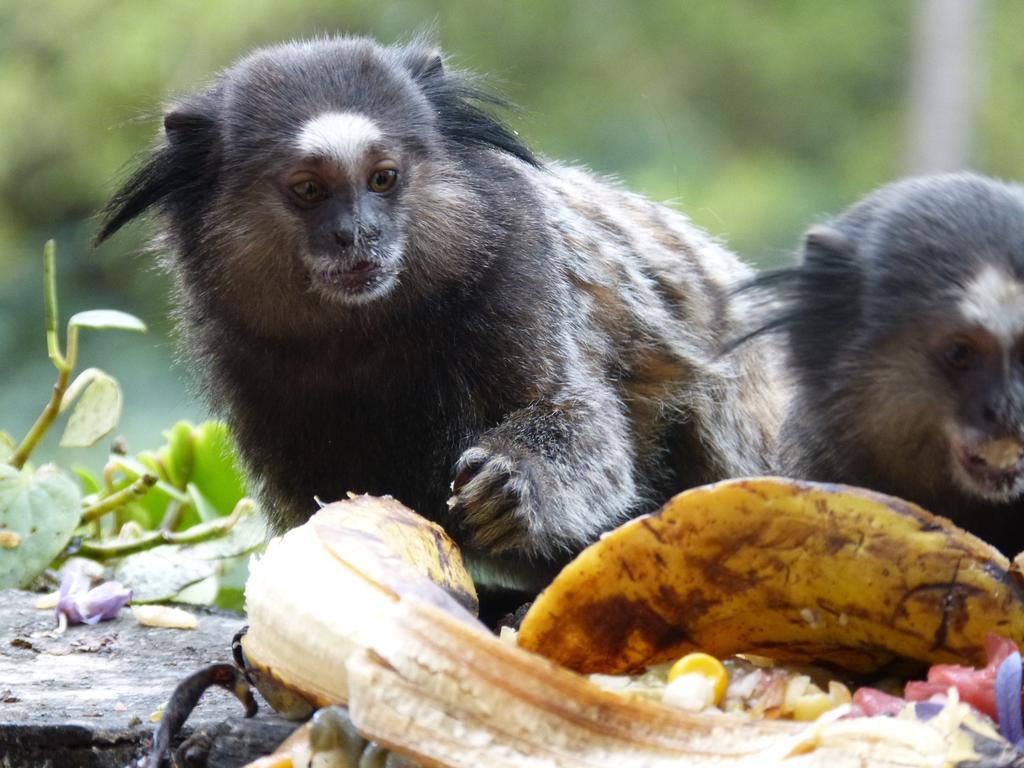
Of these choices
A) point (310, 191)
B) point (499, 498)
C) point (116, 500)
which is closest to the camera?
point (499, 498)

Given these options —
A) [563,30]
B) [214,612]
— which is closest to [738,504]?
[214,612]

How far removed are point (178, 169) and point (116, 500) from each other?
2.82 ft

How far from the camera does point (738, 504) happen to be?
1.83 meters

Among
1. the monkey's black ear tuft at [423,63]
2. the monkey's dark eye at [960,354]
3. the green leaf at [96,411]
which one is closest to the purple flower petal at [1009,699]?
the monkey's dark eye at [960,354]

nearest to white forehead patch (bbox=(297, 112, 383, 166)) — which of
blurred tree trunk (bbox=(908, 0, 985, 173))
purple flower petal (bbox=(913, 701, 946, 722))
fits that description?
purple flower petal (bbox=(913, 701, 946, 722))

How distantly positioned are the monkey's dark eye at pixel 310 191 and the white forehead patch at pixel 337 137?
6 centimetres

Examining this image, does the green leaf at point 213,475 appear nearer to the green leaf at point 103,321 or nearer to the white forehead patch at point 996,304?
the green leaf at point 103,321

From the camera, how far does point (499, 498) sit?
8.32 feet

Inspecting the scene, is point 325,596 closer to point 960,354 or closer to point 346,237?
point 346,237

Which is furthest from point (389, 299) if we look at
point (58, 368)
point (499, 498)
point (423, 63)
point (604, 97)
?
point (604, 97)

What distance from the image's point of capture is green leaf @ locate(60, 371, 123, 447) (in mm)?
3289

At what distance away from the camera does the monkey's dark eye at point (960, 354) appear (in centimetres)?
229

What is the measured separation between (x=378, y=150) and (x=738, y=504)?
1131 millimetres

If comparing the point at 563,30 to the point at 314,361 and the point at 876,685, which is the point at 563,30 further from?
the point at 876,685
